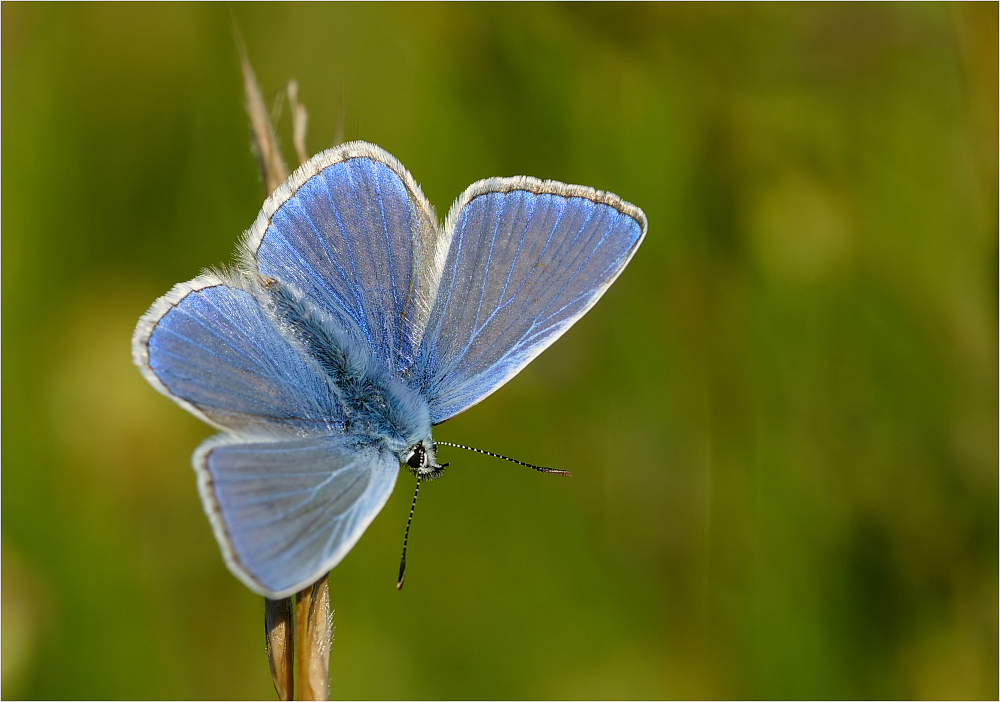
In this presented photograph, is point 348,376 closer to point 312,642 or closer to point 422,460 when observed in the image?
point 422,460

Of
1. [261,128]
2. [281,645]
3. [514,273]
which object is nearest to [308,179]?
[261,128]

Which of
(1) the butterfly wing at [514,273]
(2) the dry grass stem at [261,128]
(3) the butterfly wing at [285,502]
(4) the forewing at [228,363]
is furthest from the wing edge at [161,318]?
(1) the butterfly wing at [514,273]

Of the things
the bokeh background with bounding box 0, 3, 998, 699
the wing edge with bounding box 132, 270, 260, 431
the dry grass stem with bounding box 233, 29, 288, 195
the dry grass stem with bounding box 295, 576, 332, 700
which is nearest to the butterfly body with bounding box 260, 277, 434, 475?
the wing edge with bounding box 132, 270, 260, 431

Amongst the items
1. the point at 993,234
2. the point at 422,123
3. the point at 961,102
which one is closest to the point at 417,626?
the point at 422,123

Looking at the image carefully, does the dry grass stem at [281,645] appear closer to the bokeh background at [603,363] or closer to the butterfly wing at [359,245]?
the butterfly wing at [359,245]

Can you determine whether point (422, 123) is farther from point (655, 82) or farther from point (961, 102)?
point (961, 102)

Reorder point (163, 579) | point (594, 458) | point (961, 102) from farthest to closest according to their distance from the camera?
point (594, 458)
point (961, 102)
point (163, 579)
